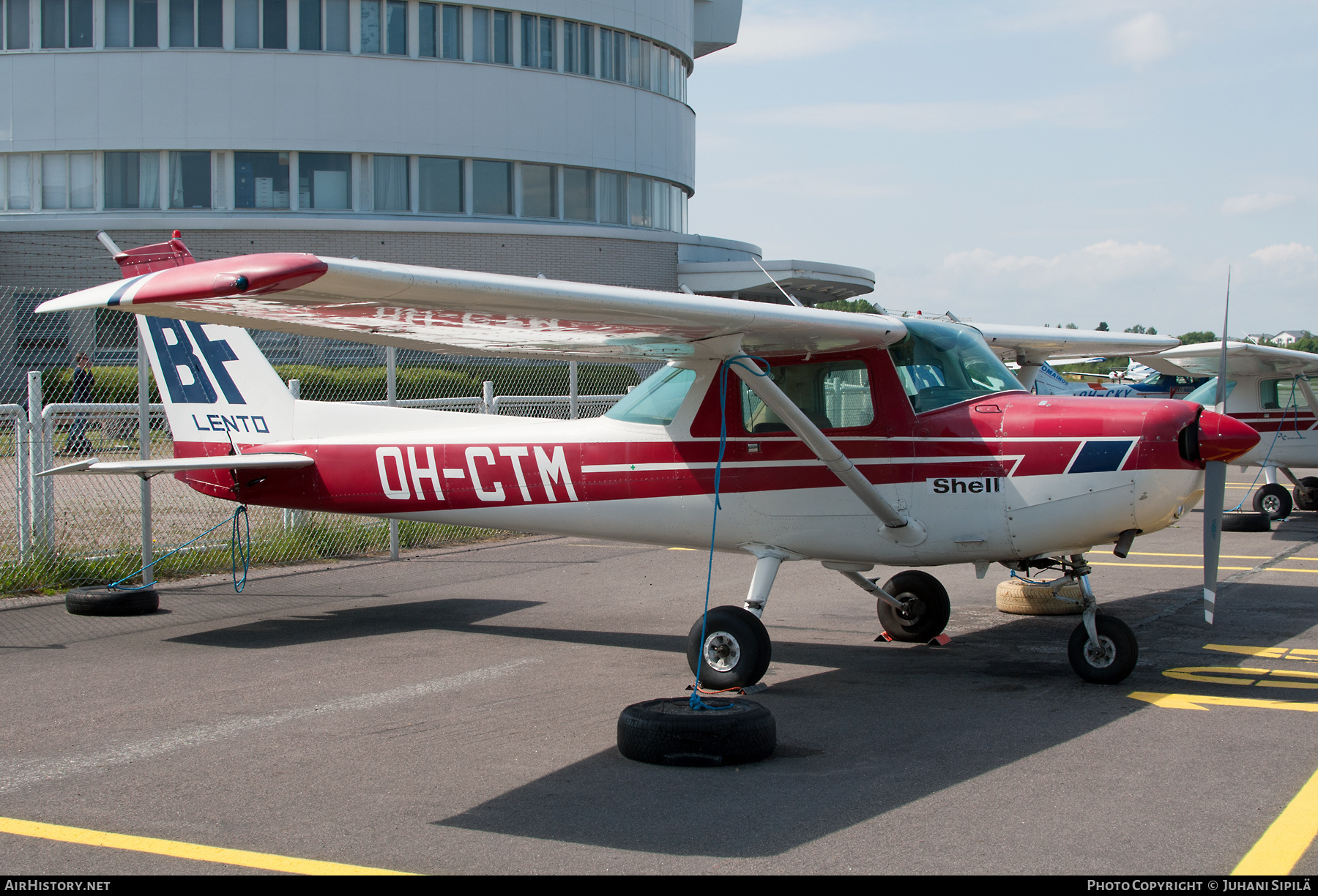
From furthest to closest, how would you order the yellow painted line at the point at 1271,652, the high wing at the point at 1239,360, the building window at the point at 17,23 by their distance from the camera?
1. the building window at the point at 17,23
2. the high wing at the point at 1239,360
3. the yellow painted line at the point at 1271,652

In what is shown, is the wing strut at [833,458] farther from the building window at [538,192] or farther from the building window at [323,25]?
the building window at [323,25]

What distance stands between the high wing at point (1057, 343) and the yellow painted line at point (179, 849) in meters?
6.63

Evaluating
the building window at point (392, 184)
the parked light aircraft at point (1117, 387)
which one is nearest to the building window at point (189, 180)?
the building window at point (392, 184)

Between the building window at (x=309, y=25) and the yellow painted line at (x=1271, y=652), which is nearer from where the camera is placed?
the yellow painted line at (x=1271, y=652)

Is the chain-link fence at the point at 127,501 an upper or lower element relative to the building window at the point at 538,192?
lower

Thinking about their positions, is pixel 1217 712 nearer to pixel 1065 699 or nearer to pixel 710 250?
pixel 1065 699

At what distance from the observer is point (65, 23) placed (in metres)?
29.1

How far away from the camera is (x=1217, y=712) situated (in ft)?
19.6

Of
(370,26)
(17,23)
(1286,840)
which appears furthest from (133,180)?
(1286,840)

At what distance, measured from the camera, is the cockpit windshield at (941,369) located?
6.91 meters

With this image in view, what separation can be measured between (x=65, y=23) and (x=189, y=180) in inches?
195

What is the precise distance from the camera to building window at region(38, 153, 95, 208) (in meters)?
29.7

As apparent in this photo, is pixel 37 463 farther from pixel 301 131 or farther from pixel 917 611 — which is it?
pixel 301 131

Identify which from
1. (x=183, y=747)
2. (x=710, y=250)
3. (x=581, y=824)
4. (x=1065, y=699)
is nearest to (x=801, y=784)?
(x=581, y=824)
